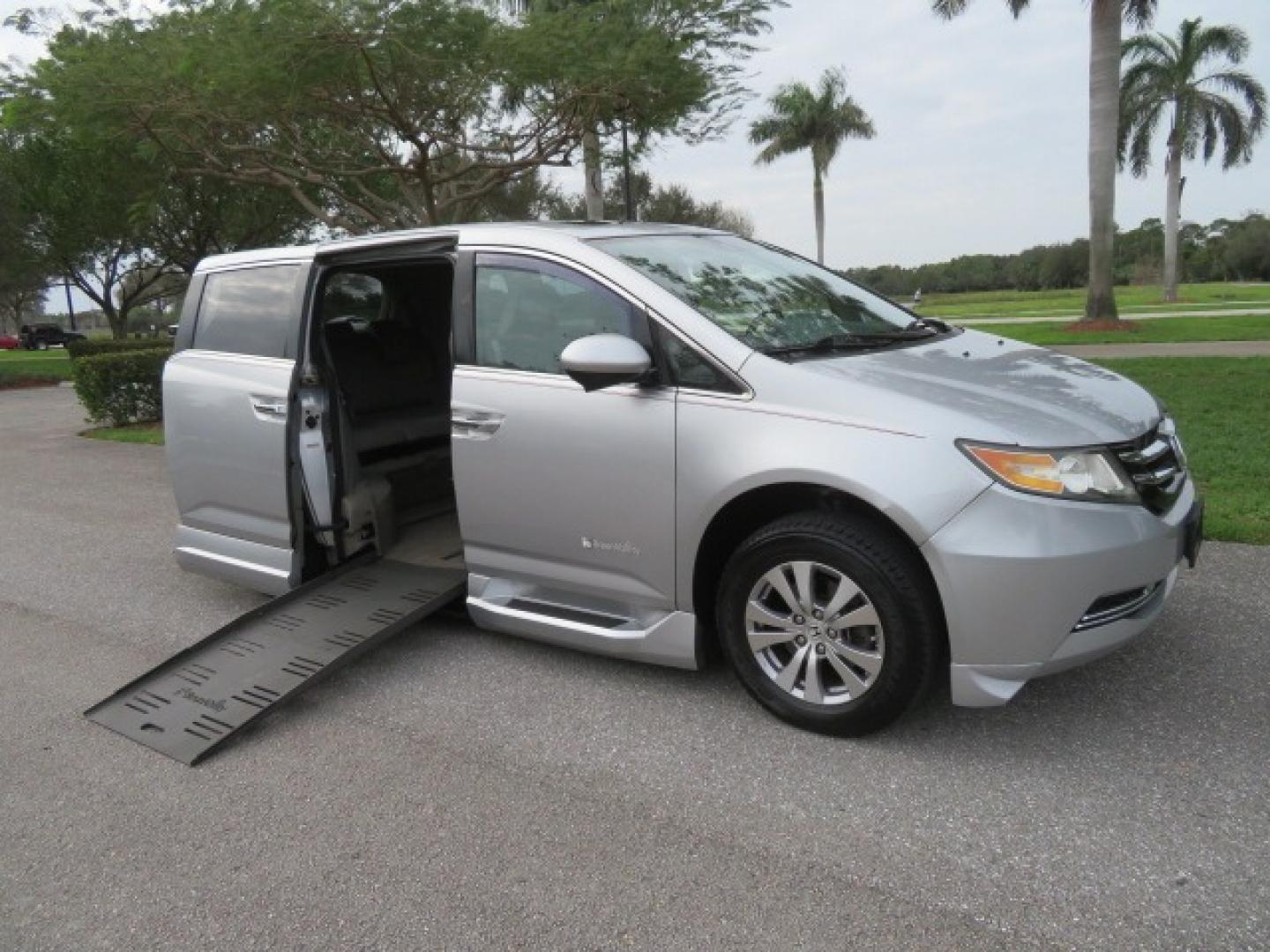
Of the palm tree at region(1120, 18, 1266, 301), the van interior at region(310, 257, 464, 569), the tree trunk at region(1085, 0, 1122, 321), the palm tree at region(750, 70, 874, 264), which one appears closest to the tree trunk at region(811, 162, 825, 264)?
the palm tree at region(750, 70, 874, 264)

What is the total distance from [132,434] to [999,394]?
11.7 metres

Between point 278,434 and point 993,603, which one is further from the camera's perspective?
point 278,434

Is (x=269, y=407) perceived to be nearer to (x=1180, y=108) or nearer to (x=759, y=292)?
(x=759, y=292)

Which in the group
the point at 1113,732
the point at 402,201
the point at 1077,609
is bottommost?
the point at 1113,732

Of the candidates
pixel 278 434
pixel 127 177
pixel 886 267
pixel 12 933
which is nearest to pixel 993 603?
pixel 12 933

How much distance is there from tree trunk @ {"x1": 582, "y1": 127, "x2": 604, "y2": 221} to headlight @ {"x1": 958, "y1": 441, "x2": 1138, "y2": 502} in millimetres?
8484

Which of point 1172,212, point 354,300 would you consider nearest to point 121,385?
point 354,300

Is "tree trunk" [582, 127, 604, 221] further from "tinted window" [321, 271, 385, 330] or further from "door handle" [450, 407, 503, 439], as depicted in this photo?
"door handle" [450, 407, 503, 439]

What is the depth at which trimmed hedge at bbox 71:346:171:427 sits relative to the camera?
12578mm

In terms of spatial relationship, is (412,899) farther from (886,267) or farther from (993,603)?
(886,267)

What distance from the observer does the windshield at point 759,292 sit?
3490mm

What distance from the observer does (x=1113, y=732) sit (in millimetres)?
3059

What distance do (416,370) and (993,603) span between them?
369 centimetres

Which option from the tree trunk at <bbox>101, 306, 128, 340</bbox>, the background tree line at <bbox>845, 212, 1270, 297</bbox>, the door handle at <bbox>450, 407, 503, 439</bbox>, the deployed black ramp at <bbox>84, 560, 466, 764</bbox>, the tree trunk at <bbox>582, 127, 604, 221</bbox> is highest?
the background tree line at <bbox>845, 212, 1270, 297</bbox>
